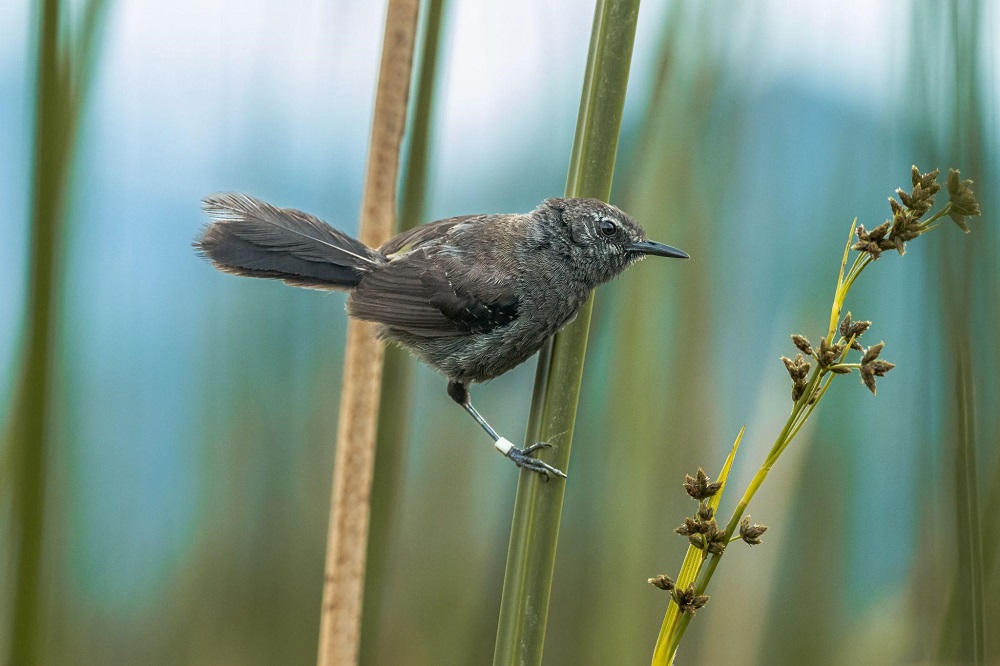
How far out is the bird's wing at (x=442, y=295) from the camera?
151cm

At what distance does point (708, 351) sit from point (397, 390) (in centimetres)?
71

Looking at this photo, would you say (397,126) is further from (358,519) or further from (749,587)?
(749,587)

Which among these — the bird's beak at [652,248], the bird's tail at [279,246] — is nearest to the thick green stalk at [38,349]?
the bird's tail at [279,246]

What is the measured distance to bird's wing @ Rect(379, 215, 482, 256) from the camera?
1.63 metres

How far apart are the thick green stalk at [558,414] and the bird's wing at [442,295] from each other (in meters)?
0.44

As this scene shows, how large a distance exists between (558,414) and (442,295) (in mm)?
588

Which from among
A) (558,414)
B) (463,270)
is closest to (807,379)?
(558,414)

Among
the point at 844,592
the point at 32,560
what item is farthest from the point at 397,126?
the point at 844,592

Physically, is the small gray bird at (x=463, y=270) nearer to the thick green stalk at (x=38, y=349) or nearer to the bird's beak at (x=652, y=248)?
the bird's beak at (x=652, y=248)

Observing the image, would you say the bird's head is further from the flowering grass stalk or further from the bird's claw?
the flowering grass stalk

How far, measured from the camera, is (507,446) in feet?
4.80

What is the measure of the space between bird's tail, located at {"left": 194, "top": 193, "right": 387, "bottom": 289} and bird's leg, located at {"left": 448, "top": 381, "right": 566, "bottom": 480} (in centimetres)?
35

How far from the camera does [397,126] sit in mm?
1306

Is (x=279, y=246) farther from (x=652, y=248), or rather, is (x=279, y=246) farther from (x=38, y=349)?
(x=652, y=248)
